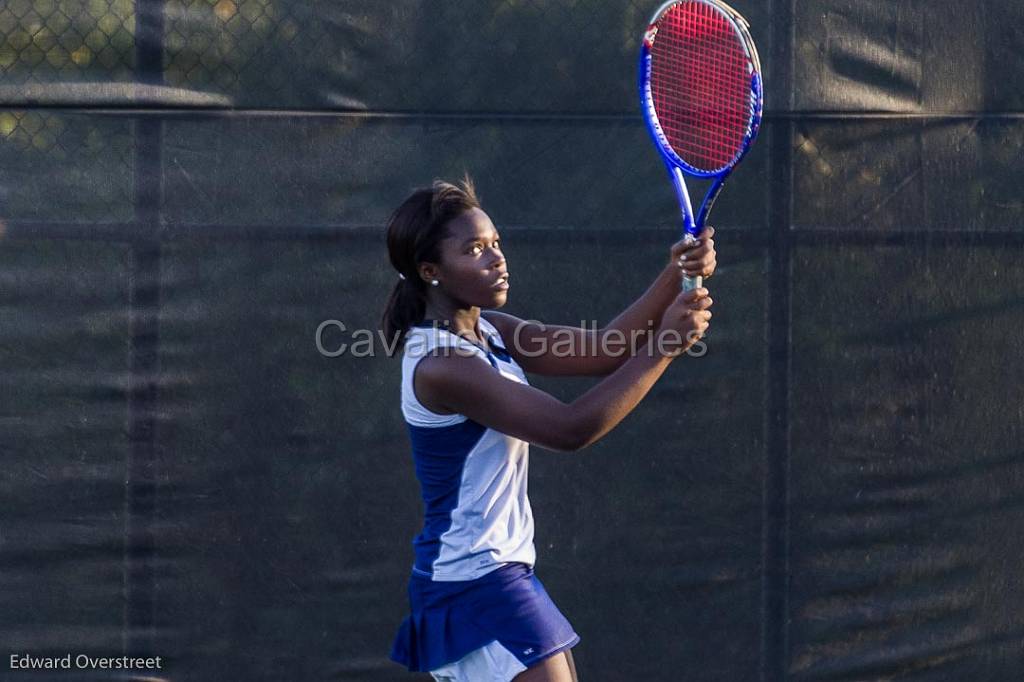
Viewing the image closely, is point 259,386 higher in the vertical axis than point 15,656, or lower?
higher

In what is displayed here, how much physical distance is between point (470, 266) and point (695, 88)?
0.84m

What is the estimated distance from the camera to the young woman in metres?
2.57

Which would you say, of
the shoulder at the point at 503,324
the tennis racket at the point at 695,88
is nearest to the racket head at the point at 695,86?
the tennis racket at the point at 695,88

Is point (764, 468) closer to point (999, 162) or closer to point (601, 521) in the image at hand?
point (601, 521)

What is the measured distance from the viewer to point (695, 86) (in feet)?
10.5

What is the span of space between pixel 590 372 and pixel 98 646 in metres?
1.68

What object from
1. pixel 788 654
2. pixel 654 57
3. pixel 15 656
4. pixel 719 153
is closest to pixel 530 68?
pixel 654 57

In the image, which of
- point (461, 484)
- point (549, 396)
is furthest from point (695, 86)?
point (461, 484)

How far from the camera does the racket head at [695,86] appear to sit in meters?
3.03

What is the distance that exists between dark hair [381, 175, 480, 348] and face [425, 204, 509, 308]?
0.7 inches

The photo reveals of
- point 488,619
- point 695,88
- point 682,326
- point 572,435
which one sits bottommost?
point 488,619

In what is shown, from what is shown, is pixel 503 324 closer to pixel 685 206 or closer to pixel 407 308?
pixel 407 308

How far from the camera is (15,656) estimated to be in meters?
3.79

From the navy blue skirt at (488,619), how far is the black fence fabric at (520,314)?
3.74 ft
